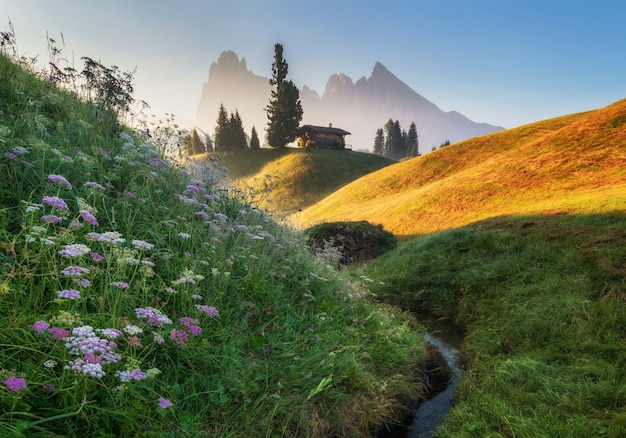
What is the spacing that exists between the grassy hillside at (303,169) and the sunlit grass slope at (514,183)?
53.6ft

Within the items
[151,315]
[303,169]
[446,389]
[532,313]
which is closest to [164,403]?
[151,315]

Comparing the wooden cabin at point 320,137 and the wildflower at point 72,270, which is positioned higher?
the wooden cabin at point 320,137

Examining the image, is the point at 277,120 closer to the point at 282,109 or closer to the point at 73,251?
the point at 282,109

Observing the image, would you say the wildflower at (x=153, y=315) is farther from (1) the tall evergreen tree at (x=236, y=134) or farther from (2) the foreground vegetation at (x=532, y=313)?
(1) the tall evergreen tree at (x=236, y=134)

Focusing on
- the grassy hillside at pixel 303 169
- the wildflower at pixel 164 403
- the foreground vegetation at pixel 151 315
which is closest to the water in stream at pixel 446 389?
the foreground vegetation at pixel 151 315

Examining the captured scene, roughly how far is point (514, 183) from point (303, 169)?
137ft

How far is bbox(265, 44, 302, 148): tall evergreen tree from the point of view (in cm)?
7362

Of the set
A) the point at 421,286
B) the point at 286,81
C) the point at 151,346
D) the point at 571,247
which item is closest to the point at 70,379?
the point at 151,346

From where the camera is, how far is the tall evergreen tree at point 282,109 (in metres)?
73.6

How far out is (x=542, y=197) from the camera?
67.9 feet

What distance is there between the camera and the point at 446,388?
6281mm

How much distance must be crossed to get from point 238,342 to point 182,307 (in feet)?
2.48

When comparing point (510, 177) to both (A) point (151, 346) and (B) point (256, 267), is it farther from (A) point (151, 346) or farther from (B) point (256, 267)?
(A) point (151, 346)

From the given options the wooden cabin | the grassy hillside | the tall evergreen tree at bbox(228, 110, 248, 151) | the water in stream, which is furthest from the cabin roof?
the water in stream
